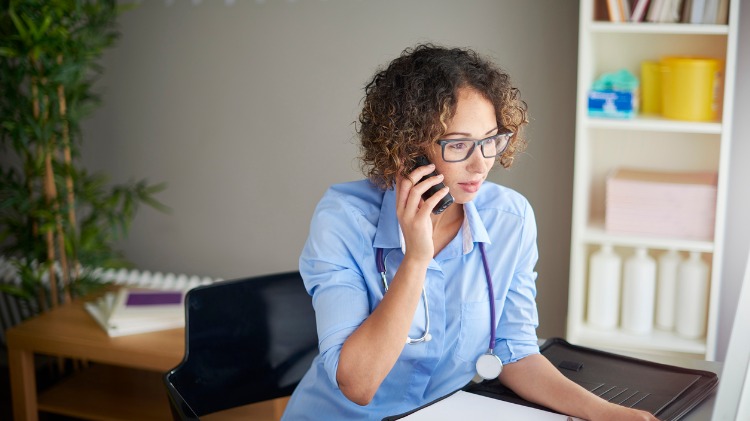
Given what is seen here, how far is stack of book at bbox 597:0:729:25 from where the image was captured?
2.58 metres

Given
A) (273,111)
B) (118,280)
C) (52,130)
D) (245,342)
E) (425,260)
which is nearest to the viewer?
(425,260)

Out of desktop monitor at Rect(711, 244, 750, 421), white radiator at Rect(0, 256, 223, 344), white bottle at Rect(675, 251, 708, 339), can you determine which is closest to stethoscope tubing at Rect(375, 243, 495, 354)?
desktop monitor at Rect(711, 244, 750, 421)

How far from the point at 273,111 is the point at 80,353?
1224 mm

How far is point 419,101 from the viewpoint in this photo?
1624 mm

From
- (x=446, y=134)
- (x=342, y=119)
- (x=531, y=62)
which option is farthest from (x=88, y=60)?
(x=446, y=134)

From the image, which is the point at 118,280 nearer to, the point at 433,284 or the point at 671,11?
the point at 433,284

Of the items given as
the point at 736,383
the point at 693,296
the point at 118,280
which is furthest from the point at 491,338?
the point at 118,280

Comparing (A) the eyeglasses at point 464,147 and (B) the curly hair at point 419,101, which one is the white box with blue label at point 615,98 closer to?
(B) the curly hair at point 419,101

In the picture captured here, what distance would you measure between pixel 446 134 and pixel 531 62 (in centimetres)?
150

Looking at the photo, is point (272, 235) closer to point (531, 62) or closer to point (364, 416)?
point (531, 62)

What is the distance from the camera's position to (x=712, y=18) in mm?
2596

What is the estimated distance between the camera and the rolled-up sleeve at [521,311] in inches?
66.6

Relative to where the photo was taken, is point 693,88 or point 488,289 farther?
point 693,88

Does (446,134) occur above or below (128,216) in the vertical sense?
above
